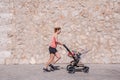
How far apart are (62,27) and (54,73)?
11.1 feet

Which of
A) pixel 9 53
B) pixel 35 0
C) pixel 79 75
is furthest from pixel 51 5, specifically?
pixel 79 75

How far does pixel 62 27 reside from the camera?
1448cm

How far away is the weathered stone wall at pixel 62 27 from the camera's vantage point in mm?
14180

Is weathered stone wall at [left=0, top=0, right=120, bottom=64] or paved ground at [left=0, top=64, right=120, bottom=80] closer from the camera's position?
paved ground at [left=0, top=64, right=120, bottom=80]

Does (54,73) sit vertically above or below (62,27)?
below

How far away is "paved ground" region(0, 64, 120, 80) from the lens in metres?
10.6

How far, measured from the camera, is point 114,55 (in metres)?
14.4

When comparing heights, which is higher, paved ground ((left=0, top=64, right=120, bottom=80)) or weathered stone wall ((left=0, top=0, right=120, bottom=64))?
weathered stone wall ((left=0, top=0, right=120, bottom=64))

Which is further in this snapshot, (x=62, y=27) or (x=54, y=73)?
(x=62, y=27)

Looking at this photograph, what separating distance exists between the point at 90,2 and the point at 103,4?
0.60 metres

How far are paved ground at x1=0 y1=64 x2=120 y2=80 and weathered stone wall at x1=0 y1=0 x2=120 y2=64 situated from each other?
86 cm

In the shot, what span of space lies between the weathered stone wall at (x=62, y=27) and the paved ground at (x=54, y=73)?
33.9 inches

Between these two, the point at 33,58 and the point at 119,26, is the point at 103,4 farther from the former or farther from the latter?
the point at 33,58

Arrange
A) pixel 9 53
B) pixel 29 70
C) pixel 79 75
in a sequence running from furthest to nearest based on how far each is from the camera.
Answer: pixel 9 53 < pixel 29 70 < pixel 79 75
